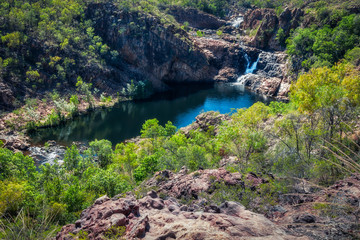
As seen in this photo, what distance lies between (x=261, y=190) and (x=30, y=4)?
90.1m

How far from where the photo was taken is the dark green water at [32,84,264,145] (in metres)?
58.8

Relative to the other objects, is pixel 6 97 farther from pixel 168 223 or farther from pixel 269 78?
pixel 269 78

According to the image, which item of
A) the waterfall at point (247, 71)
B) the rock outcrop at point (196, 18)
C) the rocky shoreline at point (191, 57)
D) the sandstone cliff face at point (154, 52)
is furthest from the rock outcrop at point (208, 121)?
the rock outcrop at point (196, 18)

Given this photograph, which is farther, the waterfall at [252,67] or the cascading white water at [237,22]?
the cascading white water at [237,22]

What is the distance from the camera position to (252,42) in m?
106

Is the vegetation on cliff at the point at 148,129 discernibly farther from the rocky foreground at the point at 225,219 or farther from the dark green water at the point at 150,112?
the dark green water at the point at 150,112

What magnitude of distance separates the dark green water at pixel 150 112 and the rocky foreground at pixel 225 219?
4469 centimetres

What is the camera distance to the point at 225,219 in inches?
404

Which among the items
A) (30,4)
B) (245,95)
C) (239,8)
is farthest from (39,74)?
(239,8)

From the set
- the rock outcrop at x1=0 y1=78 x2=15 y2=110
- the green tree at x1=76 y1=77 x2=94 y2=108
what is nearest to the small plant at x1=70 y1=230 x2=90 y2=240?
the rock outcrop at x1=0 y1=78 x2=15 y2=110

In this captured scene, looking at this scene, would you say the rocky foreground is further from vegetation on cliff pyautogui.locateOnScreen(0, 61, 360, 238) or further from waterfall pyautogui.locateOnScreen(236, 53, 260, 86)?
waterfall pyautogui.locateOnScreen(236, 53, 260, 86)

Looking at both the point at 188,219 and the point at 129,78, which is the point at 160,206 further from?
the point at 129,78

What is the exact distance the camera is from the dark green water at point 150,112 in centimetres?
5881

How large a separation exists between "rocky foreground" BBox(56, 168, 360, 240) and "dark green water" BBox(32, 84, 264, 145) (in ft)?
147
